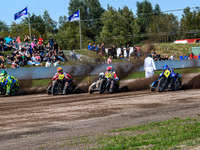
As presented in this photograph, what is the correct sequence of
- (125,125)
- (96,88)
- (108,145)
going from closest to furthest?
(108,145) → (125,125) → (96,88)

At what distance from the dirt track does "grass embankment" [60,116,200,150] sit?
394 mm

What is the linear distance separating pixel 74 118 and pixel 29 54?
17.0 meters

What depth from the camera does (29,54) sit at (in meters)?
24.6

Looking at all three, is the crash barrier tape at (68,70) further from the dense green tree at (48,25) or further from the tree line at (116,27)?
the dense green tree at (48,25)

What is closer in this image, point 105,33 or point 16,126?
point 16,126

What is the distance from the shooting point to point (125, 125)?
748 centimetres

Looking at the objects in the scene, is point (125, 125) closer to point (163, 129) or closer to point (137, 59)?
point (163, 129)

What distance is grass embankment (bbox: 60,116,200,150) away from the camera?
5.44m

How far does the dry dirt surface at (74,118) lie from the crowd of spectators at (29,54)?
13542 millimetres

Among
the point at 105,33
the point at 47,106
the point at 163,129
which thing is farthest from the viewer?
the point at 105,33

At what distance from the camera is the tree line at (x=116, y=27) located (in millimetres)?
42375

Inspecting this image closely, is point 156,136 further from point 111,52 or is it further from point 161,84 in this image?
point 111,52

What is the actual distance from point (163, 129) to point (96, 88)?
8.50 m

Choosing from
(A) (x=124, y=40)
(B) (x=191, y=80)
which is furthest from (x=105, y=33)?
(B) (x=191, y=80)
